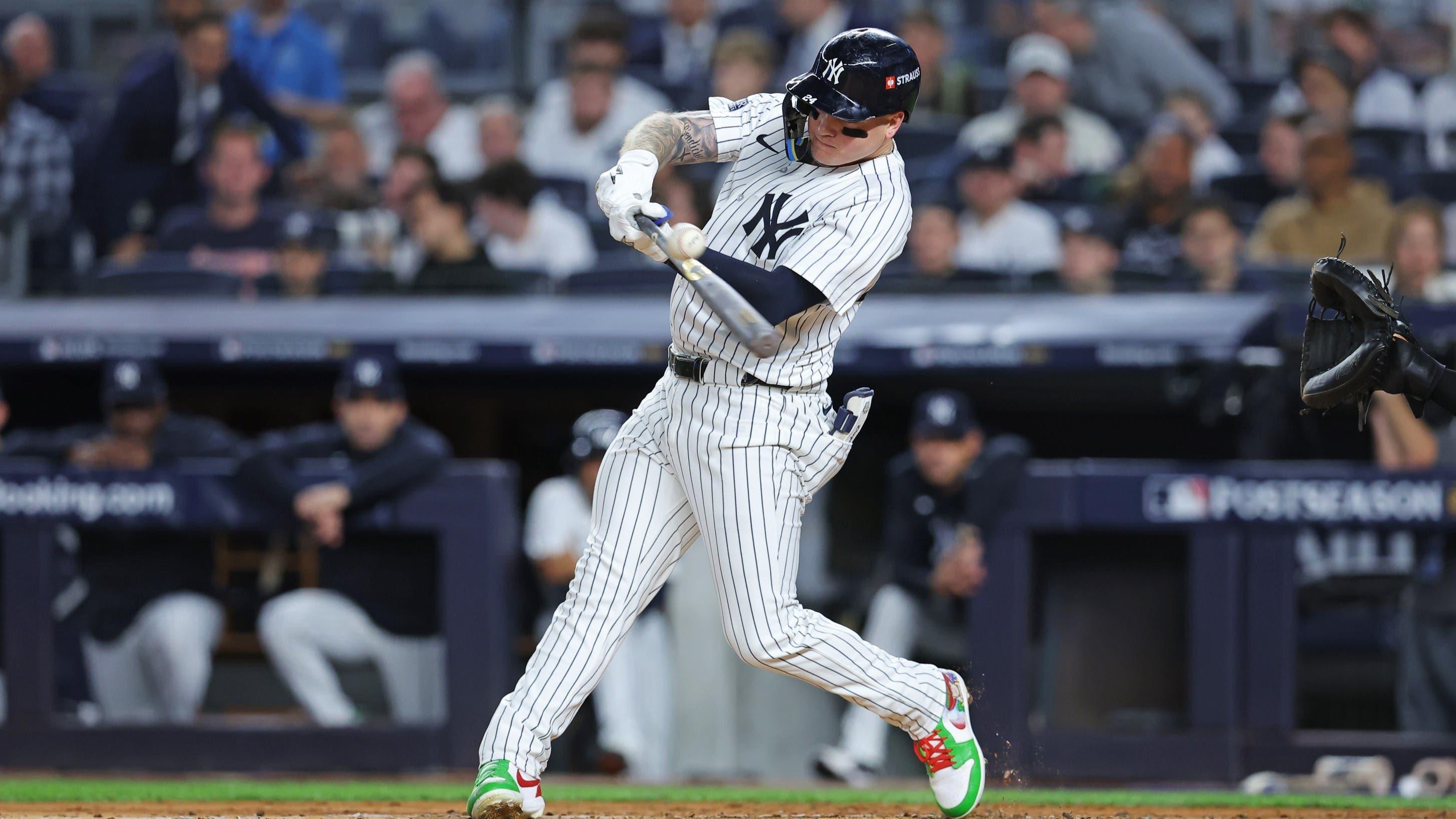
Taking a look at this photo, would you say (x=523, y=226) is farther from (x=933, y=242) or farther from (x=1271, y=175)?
(x=1271, y=175)

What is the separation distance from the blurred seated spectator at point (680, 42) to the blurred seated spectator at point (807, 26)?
0.39 m

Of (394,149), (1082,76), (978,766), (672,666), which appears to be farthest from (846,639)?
(1082,76)

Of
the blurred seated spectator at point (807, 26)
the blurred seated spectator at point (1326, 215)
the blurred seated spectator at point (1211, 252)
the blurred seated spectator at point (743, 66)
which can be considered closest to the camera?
the blurred seated spectator at point (1211, 252)

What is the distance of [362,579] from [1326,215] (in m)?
4.09

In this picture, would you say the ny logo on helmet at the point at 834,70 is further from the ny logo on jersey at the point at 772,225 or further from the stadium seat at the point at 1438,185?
the stadium seat at the point at 1438,185

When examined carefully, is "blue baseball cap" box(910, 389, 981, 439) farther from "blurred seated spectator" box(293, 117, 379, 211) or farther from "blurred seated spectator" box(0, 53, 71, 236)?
"blurred seated spectator" box(0, 53, 71, 236)

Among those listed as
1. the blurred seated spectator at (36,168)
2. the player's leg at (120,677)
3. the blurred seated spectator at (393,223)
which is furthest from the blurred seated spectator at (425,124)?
the player's leg at (120,677)

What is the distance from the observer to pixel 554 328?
21.4 feet

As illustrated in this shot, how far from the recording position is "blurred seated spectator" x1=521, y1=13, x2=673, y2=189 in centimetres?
809

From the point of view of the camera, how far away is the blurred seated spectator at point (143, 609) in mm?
5867

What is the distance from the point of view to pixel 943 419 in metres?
5.71

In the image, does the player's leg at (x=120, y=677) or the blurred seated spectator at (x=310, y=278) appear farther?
the blurred seated spectator at (x=310, y=278)

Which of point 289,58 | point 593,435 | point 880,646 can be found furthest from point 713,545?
point 289,58

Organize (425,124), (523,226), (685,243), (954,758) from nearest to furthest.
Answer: (685,243) → (954,758) → (523,226) → (425,124)
